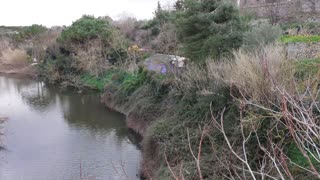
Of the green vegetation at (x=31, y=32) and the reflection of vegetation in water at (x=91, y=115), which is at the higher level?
the green vegetation at (x=31, y=32)

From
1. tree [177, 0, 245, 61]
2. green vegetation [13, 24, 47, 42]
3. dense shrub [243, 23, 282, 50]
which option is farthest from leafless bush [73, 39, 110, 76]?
dense shrub [243, 23, 282, 50]

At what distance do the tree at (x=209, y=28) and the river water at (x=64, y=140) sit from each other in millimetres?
5467

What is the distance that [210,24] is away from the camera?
18547 millimetres

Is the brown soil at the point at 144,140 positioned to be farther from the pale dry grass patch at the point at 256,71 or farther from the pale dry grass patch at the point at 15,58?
the pale dry grass patch at the point at 15,58

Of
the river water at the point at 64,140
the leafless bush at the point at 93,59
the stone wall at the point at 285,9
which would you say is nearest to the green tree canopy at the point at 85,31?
the leafless bush at the point at 93,59

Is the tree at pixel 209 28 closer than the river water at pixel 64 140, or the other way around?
the river water at pixel 64 140

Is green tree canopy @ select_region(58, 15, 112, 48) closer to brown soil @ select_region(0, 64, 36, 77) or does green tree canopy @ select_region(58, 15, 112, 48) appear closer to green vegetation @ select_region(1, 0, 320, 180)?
green vegetation @ select_region(1, 0, 320, 180)

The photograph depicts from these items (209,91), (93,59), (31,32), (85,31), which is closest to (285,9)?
(93,59)

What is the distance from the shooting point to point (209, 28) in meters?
18.4

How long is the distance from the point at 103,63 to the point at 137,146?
51.4ft

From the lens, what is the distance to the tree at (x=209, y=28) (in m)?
17.8

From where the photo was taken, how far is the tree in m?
17.8

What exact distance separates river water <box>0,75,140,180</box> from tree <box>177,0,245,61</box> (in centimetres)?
547

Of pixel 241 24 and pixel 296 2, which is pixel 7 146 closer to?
pixel 241 24
